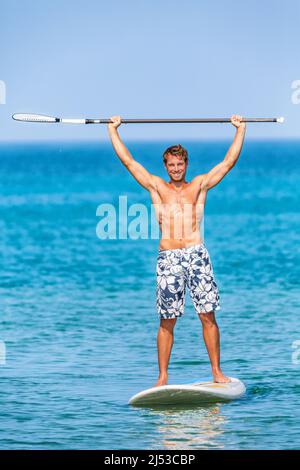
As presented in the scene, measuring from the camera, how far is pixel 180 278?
13977mm

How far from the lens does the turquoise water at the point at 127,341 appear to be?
1348 cm

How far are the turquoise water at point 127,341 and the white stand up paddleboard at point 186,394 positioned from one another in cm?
10

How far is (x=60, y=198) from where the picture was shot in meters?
56.8

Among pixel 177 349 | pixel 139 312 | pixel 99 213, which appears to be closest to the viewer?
pixel 177 349

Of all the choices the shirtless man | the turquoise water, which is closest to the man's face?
the shirtless man

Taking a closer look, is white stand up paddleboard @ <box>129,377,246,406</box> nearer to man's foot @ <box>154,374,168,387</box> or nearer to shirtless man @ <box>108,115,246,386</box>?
man's foot @ <box>154,374,168,387</box>

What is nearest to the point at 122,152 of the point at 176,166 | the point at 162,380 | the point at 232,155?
the point at 176,166

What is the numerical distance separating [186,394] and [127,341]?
4.10 metres

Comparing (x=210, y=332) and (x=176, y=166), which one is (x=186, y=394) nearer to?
(x=210, y=332)

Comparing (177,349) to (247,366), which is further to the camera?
(177,349)

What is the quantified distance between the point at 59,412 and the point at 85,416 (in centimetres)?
28

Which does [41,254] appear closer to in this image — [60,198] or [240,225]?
[240,225]

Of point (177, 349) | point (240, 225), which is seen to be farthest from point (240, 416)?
point (240, 225)

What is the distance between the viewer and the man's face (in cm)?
1378
